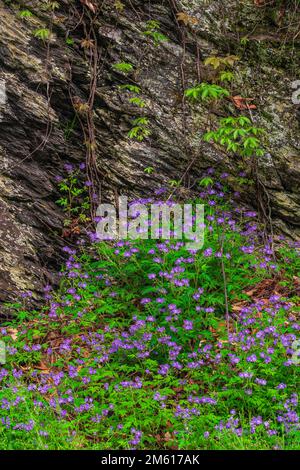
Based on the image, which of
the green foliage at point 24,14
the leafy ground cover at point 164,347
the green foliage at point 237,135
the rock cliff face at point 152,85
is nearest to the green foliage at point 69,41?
the rock cliff face at point 152,85

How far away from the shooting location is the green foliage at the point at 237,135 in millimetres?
5594

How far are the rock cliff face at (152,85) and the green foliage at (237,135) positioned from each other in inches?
8.0

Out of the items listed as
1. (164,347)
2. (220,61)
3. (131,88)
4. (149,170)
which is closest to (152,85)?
(131,88)

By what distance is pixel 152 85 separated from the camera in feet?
20.9

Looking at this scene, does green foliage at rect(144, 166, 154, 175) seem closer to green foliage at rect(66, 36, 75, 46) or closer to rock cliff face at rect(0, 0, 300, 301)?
rock cliff face at rect(0, 0, 300, 301)

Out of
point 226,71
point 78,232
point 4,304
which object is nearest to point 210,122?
point 226,71

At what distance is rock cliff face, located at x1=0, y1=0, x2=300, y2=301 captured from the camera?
6141mm

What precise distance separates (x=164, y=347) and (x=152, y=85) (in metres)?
2.81

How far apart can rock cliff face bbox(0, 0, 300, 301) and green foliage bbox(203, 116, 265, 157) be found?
20 cm

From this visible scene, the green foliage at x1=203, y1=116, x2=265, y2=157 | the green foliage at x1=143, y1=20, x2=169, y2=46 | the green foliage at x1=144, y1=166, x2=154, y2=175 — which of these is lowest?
the green foliage at x1=144, y1=166, x2=154, y2=175

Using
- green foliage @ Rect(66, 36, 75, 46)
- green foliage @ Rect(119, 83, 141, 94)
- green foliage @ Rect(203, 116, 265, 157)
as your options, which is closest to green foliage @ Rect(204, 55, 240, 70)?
green foliage @ Rect(203, 116, 265, 157)

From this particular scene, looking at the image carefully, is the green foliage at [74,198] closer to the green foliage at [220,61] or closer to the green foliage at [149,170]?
the green foliage at [149,170]

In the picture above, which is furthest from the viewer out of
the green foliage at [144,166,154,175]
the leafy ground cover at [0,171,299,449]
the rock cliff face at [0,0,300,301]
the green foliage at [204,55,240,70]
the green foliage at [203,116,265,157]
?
the green foliage at [144,166,154,175]

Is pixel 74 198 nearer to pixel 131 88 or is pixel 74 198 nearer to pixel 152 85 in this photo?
pixel 131 88
